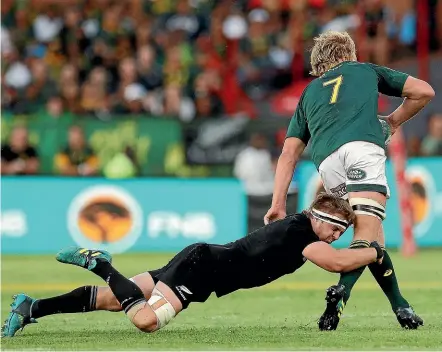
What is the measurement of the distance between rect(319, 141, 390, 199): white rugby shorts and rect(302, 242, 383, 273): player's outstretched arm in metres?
0.55

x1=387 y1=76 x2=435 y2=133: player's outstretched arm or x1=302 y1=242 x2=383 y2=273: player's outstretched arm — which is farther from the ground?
x1=387 y1=76 x2=435 y2=133: player's outstretched arm

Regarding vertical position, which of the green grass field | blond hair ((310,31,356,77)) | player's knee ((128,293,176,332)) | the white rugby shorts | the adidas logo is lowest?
the green grass field

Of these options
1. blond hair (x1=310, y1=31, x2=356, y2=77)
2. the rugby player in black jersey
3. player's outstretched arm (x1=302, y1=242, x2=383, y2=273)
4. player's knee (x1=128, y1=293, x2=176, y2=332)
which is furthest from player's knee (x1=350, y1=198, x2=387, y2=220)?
player's knee (x1=128, y1=293, x2=176, y2=332)

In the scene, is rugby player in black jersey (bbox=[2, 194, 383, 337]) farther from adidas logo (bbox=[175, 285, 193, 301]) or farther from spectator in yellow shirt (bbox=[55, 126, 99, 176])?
spectator in yellow shirt (bbox=[55, 126, 99, 176])

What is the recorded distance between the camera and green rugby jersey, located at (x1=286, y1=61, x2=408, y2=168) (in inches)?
349

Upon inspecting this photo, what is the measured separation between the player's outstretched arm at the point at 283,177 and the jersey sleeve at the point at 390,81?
79 centimetres

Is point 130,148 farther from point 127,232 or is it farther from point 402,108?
point 402,108

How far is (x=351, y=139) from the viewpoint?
28.9 ft

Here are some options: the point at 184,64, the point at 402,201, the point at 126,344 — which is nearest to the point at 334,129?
the point at 126,344

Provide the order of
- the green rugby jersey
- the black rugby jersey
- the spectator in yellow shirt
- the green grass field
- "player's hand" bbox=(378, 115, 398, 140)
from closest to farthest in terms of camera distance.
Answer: the green grass field
the black rugby jersey
the green rugby jersey
"player's hand" bbox=(378, 115, 398, 140)
the spectator in yellow shirt

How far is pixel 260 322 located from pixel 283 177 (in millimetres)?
1272

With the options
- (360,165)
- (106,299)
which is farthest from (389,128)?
(106,299)

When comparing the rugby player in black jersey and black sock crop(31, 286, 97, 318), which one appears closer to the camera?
the rugby player in black jersey

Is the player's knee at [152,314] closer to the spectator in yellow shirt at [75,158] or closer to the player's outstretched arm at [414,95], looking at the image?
the player's outstretched arm at [414,95]
